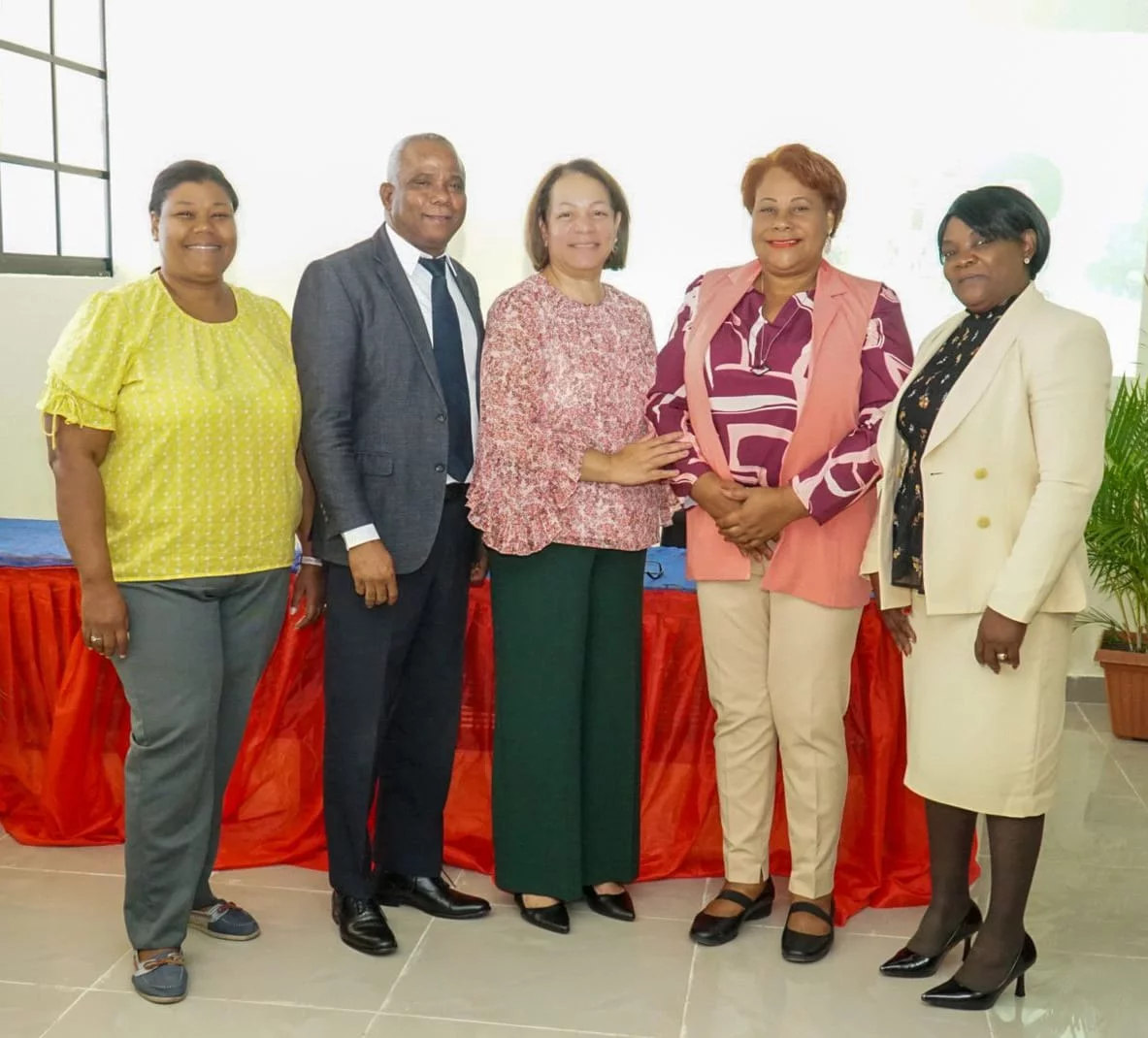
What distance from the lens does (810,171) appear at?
252 cm

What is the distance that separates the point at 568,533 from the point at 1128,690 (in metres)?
2.60

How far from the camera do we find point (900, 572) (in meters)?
2.44

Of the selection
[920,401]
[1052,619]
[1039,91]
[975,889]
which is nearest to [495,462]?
[920,401]

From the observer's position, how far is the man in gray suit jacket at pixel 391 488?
251cm

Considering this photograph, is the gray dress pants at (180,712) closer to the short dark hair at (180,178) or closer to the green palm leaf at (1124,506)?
the short dark hair at (180,178)

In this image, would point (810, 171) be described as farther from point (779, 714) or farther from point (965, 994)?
point (965, 994)

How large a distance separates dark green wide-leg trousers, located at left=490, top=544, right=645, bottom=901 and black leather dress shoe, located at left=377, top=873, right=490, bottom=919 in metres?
0.08

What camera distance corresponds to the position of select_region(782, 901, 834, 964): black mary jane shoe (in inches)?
104

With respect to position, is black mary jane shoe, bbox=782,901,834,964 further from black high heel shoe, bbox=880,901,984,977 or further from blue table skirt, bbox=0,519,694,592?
blue table skirt, bbox=0,519,694,592

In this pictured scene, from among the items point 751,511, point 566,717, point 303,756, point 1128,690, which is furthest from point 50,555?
point 1128,690

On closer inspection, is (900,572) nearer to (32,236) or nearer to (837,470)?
(837,470)

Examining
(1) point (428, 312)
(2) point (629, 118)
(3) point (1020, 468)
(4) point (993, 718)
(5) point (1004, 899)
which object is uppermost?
(2) point (629, 118)

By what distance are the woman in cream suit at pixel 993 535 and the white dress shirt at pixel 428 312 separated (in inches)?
33.1

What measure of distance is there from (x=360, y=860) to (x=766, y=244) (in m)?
1.50
